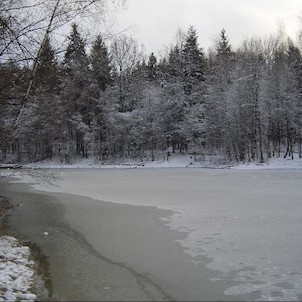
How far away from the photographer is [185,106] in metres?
53.1

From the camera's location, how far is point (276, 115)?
47.3 metres

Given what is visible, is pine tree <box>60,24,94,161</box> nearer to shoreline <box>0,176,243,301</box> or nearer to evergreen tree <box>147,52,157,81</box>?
evergreen tree <box>147,52,157,81</box>

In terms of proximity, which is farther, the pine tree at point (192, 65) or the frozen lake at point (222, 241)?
the pine tree at point (192, 65)

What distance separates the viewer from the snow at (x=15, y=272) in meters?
6.90

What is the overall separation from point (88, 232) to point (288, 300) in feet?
22.3

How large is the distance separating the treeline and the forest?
4.4 inches

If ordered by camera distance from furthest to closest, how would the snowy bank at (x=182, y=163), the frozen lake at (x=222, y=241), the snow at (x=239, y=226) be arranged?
the snowy bank at (x=182, y=163)
the snow at (x=239, y=226)
the frozen lake at (x=222, y=241)

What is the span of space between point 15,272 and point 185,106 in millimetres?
46066

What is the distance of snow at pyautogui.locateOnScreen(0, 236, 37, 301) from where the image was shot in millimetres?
6902

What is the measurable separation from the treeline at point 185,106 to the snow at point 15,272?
102ft

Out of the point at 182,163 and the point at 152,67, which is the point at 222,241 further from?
the point at 152,67

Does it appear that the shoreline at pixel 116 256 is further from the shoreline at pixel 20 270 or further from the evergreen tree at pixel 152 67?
→ the evergreen tree at pixel 152 67

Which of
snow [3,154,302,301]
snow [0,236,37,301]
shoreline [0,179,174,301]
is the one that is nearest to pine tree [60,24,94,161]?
snow [3,154,302,301]

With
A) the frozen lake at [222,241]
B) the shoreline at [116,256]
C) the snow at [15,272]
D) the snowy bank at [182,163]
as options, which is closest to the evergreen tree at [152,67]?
the snowy bank at [182,163]
